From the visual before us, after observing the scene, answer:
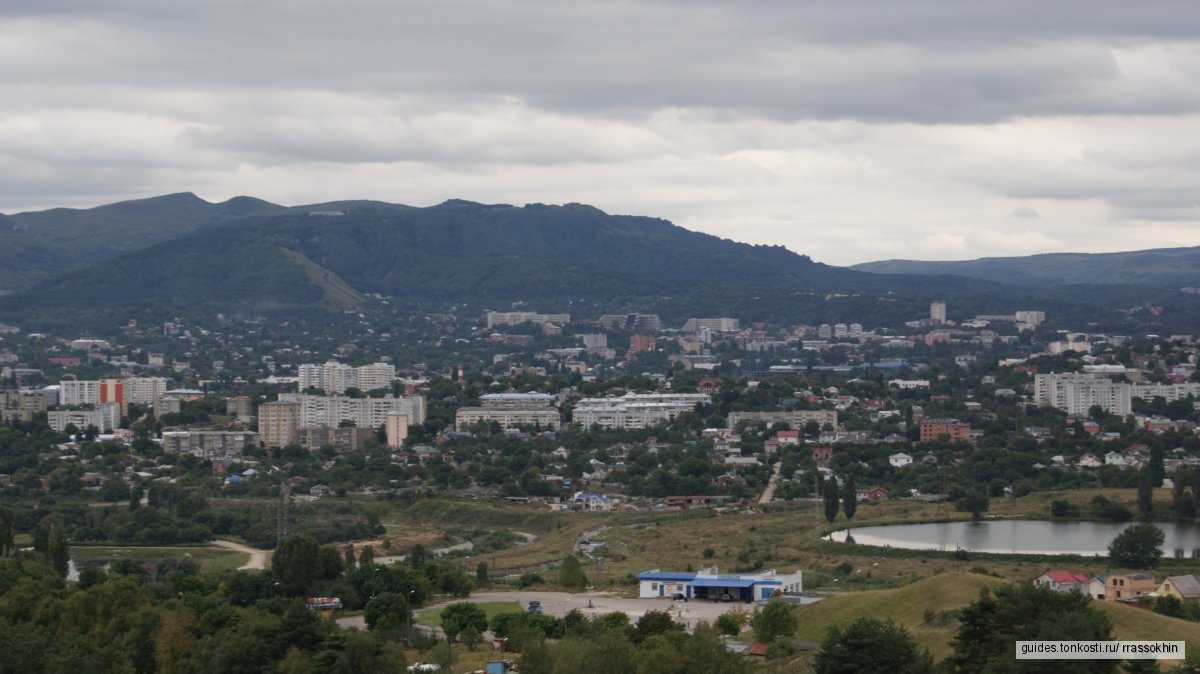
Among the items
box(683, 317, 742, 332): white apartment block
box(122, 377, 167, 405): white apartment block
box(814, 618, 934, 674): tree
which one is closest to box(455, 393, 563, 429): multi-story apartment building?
box(122, 377, 167, 405): white apartment block

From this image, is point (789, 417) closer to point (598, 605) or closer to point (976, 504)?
point (976, 504)

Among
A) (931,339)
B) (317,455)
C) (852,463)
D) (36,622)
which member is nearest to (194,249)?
(931,339)

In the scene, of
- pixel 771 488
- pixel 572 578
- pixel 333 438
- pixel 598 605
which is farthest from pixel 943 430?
pixel 598 605

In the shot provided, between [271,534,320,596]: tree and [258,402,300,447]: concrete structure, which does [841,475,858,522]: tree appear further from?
[258,402,300,447]: concrete structure

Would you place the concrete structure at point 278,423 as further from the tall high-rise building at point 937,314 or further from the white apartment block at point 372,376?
the tall high-rise building at point 937,314

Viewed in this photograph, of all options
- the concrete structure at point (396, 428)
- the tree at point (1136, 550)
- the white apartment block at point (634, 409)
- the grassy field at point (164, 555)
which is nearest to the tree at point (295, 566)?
the grassy field at point (164, 555)

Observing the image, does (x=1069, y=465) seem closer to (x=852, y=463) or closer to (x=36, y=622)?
(x=852, y=463)
